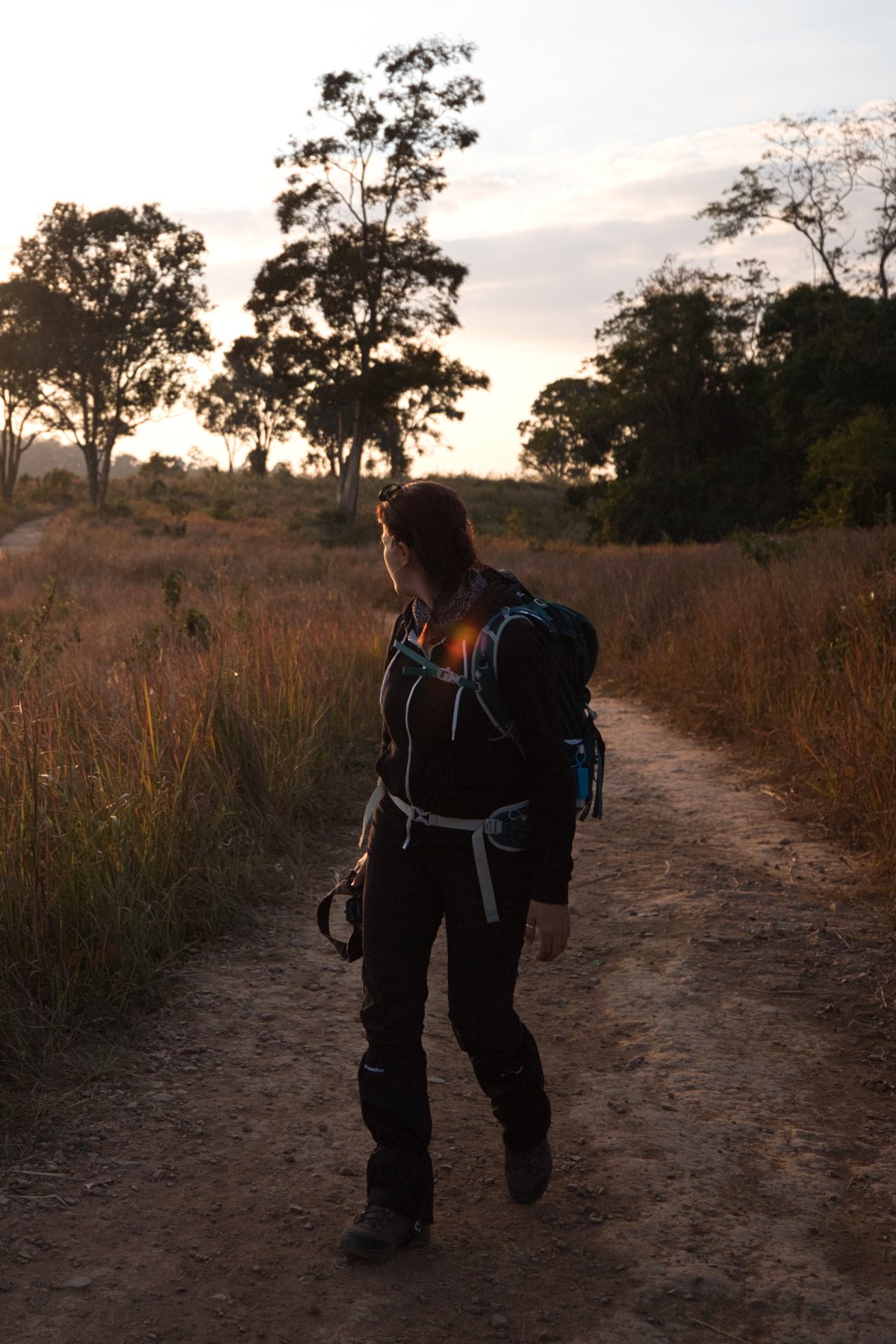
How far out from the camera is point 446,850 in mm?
2512

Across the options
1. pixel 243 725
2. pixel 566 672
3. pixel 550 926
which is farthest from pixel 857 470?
pixel 550 926

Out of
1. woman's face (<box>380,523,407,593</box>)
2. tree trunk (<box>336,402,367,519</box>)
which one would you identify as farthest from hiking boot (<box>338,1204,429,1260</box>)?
tree trunk (<box>336,402,367,519</box>)

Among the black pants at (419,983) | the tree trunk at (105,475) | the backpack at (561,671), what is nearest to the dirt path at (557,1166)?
the black pants at (419,983)

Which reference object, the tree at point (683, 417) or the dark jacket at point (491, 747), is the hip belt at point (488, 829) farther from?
the tree at point (683, 417)

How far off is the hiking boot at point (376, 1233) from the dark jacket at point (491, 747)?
778 millimetres

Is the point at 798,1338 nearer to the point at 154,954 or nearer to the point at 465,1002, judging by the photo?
the point at 465,1002

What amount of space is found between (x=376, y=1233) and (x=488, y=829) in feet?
2.95

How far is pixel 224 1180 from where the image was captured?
9.50ft

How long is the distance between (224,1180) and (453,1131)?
2.14 feet

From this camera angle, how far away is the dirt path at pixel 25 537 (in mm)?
28172

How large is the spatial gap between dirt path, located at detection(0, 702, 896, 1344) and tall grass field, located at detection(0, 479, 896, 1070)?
1.17ft

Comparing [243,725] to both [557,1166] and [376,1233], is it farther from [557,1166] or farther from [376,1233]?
[376,1233]

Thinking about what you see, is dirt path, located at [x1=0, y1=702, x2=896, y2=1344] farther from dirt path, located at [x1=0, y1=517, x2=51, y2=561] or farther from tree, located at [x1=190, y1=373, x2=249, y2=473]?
tree, located at [x1=190, y1=373, x2=249, y2=473]

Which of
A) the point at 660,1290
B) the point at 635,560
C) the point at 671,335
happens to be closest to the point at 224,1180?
the point at 660,1290
